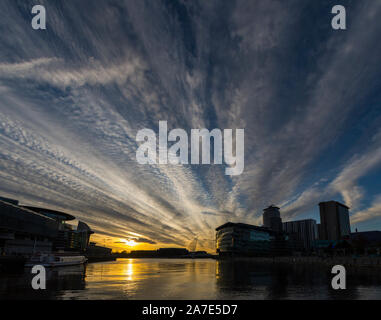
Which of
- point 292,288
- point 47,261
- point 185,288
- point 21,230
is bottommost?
point 185,288

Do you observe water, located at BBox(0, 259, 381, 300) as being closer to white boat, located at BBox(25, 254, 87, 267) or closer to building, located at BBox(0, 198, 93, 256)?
white boat, located at BBox(25, 254, 87, 267)

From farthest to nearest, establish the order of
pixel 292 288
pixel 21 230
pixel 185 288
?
pixel 21 230 → pixel 185 288 → pixel 292 288

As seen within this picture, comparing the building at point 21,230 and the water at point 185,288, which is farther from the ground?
the building at point 21,230

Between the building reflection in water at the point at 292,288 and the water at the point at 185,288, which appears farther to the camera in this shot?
the building reflection in water at the point at 292,288

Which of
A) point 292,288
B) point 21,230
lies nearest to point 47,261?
point 21,230

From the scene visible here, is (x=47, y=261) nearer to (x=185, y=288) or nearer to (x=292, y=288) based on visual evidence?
(x=185, y=288)

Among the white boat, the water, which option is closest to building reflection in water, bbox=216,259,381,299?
the water

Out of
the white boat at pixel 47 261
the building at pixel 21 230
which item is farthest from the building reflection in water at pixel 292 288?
the building at pixel 21 230

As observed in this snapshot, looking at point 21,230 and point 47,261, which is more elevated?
point 21,230

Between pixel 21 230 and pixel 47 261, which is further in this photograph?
pixel 21 230

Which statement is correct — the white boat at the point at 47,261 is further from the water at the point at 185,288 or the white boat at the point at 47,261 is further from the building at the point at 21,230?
the water at the point at 185,288

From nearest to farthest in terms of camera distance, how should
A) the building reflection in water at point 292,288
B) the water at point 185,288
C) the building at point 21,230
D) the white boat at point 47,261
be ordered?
1. the water at point 185,288
2. the building reflection in water at point 292,288
3. the white boat at point 47,261
4. the building at point 21,230
